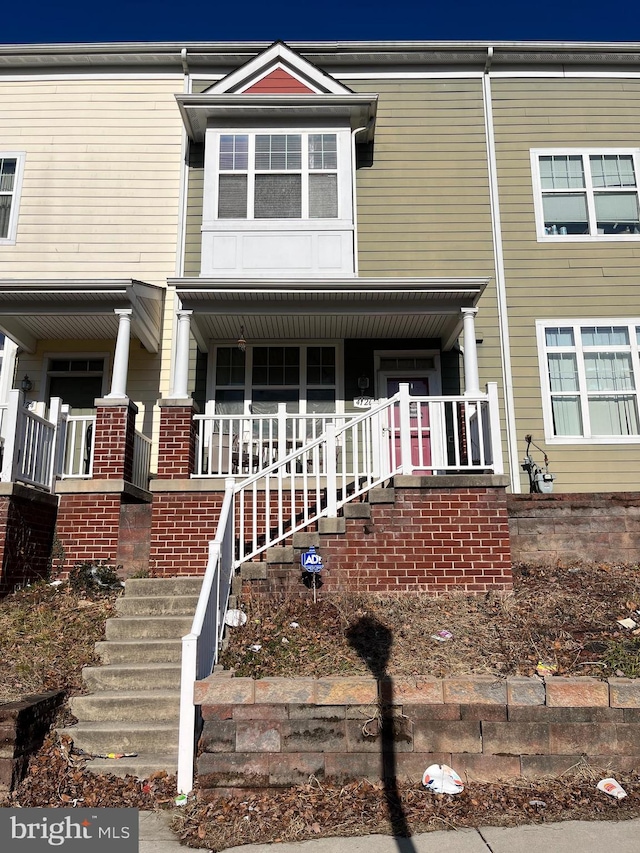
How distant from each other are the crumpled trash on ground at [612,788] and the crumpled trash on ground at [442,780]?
87 centimetres

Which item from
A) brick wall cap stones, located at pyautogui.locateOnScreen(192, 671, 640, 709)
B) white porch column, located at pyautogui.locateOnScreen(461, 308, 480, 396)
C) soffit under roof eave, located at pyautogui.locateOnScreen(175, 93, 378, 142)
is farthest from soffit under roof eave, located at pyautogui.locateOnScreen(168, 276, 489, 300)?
brick wall cap stones, located at pyautogui.locateOnScreen(192, 671, 640, 709)

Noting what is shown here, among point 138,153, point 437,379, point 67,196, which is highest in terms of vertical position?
point 138,153

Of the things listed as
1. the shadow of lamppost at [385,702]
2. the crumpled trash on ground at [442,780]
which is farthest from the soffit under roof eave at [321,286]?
the crumpled trash on ground at [442,780]

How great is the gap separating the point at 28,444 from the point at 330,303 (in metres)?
4.36

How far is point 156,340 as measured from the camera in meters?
10.3

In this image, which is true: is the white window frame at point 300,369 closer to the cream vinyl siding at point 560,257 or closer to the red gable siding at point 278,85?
the cream vinyl siding at point 560,257

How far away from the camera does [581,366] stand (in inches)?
404

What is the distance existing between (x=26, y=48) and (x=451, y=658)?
12209 millimetres

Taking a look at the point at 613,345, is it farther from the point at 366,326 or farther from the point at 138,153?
the point at 138,153

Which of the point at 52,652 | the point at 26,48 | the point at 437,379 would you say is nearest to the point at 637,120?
the point at 437,379

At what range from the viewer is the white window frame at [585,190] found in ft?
35.3

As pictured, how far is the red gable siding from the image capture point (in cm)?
1084

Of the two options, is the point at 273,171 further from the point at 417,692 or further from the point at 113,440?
the point at 417,692

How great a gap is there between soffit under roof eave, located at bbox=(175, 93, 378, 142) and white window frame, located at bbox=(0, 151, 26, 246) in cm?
301
